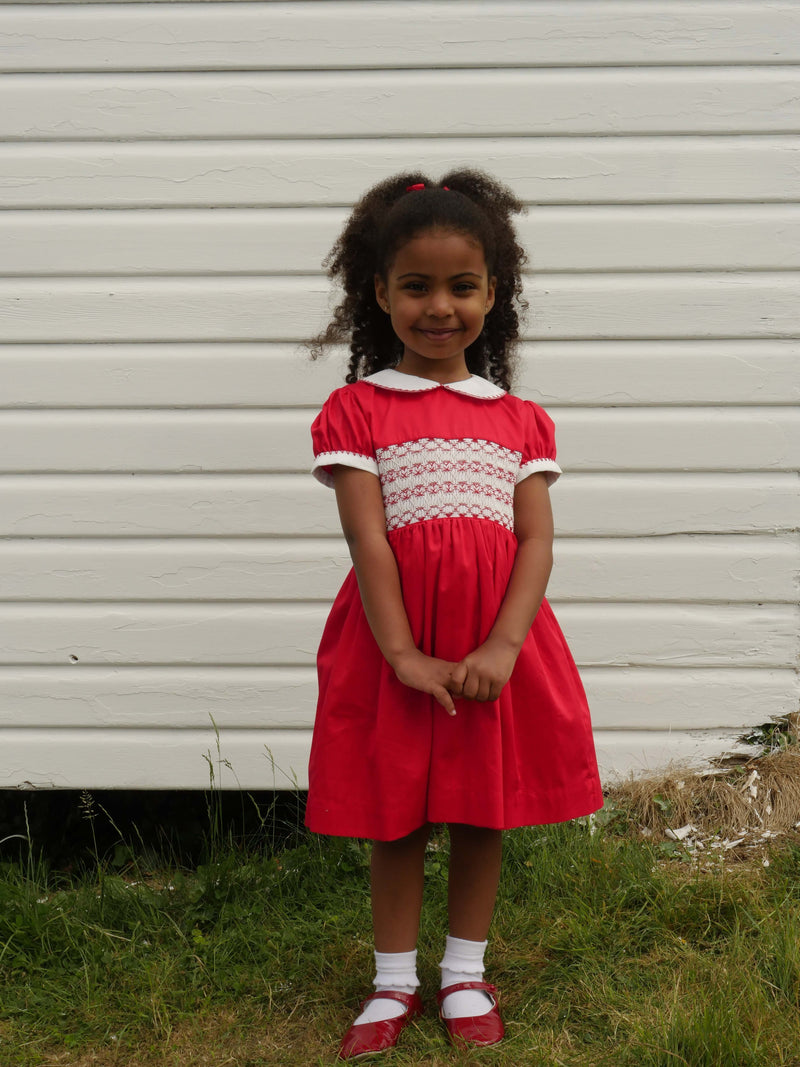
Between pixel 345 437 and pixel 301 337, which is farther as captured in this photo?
pixel 301 337

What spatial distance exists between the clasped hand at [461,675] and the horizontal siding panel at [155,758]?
1.27 metres

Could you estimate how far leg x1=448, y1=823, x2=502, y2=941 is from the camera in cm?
216

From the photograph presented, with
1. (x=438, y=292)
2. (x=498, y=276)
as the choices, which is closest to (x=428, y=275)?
(x=438, y=292)

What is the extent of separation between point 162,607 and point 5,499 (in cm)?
59

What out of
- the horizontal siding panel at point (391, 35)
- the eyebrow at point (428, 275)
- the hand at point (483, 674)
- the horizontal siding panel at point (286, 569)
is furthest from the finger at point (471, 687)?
the horizontal siding panel at point (391, 35)

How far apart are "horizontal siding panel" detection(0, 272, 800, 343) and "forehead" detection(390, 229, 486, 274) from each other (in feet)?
3.22

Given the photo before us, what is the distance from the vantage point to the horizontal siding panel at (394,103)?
2.93 metres

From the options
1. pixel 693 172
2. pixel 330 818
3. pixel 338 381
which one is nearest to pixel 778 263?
pixel 693 172

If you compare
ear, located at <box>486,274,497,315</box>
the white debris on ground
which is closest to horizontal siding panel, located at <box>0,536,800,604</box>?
the white debris on ground

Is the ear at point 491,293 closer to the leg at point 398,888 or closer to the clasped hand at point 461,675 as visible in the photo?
the clasped hand at point 461,675

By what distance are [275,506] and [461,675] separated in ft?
4.16

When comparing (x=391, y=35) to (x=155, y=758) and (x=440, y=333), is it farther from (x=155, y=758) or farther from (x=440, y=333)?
(x=155, y=758)

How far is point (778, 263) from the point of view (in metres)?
2.98

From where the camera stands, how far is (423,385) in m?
2.11
